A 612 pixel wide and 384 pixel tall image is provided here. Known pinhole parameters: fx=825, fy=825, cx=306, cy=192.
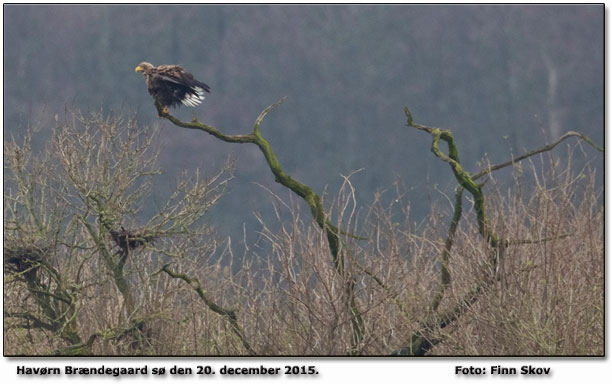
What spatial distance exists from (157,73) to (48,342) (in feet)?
14.6

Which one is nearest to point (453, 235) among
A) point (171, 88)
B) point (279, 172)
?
point (279, 172)

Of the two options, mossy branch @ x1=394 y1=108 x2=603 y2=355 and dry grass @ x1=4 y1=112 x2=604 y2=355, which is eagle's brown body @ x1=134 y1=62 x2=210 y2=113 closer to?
dry grass @ x1=4 y1=112 x2=604 y2=355

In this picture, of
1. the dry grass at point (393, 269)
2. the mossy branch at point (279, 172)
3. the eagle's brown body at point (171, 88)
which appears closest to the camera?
the dry grass at point (393, 269)

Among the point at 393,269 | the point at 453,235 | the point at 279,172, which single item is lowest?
the point at 393,269

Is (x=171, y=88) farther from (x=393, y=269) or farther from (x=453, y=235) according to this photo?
(x=453, y=235)

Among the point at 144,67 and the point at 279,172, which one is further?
the point at 144,67

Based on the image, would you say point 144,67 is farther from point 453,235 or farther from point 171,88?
point 453,235

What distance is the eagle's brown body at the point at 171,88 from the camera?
9266 millimetres

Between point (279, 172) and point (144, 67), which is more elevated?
point (144, 67)

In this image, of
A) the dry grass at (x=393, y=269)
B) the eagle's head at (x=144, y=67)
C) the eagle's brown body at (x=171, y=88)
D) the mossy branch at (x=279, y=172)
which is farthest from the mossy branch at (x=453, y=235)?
the eagle's head at (x=144, y=67)

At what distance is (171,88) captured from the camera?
30.7 feet

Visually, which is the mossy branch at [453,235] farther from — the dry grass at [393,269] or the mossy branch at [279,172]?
the mossy branch at [279,172]

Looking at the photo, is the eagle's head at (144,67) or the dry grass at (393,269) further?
the eagle's head at (144,67)

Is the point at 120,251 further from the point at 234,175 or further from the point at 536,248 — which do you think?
the point at 536,248
